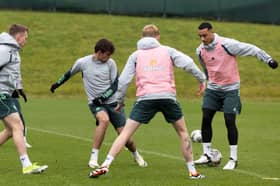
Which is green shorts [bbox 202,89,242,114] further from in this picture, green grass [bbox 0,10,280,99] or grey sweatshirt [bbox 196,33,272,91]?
green grass [bbox 0,10,280,99]

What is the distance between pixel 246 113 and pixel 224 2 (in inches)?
808

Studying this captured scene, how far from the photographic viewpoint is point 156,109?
10711 millimetres

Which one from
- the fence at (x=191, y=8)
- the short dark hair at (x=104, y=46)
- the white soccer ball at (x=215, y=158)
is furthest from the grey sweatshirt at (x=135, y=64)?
the fence at (x=191, y=8)

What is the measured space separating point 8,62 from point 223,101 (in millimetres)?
3395

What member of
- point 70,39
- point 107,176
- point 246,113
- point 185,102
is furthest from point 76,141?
point 70,39

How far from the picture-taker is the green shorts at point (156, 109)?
1060 cm

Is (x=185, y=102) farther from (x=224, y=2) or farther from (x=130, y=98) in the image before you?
(x=224, y=2)

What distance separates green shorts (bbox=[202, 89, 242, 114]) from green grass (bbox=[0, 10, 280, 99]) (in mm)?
17845

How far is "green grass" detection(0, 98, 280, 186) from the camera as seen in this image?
1062 centimetres

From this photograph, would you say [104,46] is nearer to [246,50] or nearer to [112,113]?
[112,113]

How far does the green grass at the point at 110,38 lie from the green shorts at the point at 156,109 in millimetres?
19521

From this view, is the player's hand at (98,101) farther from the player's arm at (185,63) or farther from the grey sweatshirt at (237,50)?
the player's arm at (185,63)

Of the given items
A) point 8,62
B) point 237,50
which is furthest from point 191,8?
point 8,62

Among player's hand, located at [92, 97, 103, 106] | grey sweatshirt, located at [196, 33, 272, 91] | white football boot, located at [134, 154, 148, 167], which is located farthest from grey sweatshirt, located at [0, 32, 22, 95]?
grey sweatshirt, located at [196, 33, 272, 91]
